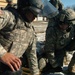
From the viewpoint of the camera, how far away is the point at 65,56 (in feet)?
18.1

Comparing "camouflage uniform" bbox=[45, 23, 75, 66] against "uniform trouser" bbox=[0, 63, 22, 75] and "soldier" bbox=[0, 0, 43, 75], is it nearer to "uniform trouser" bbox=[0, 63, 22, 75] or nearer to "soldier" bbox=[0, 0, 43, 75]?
"soldier" bbox=[0, 0, 43, 75]

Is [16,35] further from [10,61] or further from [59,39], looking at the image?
[59,39]

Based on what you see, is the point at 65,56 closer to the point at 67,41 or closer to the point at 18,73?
the point at 67,41

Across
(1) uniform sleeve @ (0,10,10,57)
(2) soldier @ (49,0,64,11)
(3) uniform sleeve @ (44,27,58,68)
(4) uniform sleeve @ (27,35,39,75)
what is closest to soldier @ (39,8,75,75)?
(3) uniform sleeve @ (44,27,58,68)

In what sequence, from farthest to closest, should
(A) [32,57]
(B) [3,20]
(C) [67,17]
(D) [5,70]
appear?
(C) [67,17] < (A) [32,57] < (D) [5,70] < (B) [3,20]

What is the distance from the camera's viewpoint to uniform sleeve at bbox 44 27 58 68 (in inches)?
190

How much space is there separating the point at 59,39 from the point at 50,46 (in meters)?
0.18

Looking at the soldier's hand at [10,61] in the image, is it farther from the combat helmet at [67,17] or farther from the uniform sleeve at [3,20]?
the combat helmet at [67,17]

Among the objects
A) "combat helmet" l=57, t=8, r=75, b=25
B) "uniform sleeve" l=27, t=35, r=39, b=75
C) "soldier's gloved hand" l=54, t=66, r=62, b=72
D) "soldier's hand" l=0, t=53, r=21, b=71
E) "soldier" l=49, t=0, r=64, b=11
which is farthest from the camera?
"soldier" l=49, t=0, r=64, b=11

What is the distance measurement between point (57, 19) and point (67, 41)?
0.41 m

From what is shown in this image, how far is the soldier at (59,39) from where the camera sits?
4.78 m

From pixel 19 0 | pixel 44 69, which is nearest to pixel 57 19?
pixel 44 69

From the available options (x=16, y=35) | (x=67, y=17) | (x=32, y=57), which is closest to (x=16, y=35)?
(x=16, y=35)

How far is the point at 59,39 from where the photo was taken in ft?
16.1
